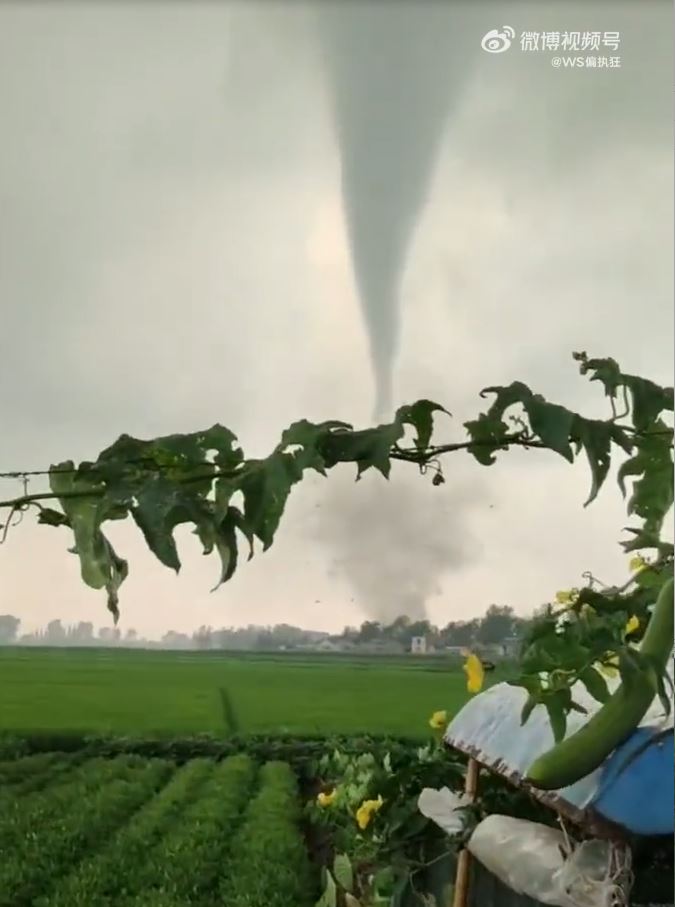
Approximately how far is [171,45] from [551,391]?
0.50m

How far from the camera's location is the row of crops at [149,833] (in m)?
0.99

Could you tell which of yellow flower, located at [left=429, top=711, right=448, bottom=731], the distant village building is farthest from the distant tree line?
yellow flower, located at [left=429, top=711, right=448, bottom=731]

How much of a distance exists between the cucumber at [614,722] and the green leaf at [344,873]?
452mm

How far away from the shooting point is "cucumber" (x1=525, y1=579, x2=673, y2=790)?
660mm

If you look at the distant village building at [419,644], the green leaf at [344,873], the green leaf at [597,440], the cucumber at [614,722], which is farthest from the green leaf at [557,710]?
the green leaf at [344,873]

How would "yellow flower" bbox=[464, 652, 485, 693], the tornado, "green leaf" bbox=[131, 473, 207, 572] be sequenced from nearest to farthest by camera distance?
"green leaf" bbox=[131, 473, 207, 572], "yellow flower" bbox=[464, 652, 485, 693], the tornado

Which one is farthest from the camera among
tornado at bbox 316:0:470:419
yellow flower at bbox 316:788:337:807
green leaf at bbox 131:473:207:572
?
yellow flower at bbox 316:788:337:807

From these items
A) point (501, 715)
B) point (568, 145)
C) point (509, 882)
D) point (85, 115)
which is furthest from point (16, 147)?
point (509, 882)

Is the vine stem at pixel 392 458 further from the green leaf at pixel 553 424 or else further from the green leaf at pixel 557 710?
the green leaf at pixel 557 710

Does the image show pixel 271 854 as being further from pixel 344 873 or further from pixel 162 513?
pixel 162 513

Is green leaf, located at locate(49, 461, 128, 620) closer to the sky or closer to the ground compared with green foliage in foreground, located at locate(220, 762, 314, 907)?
closer to the sky

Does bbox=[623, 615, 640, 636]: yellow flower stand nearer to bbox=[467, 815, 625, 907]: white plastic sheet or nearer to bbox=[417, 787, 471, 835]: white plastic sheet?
bbox=[467, 815, 625, 907]: white plastic sheet

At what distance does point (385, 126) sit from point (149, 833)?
0.75 m

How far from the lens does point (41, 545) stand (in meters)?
1.01
